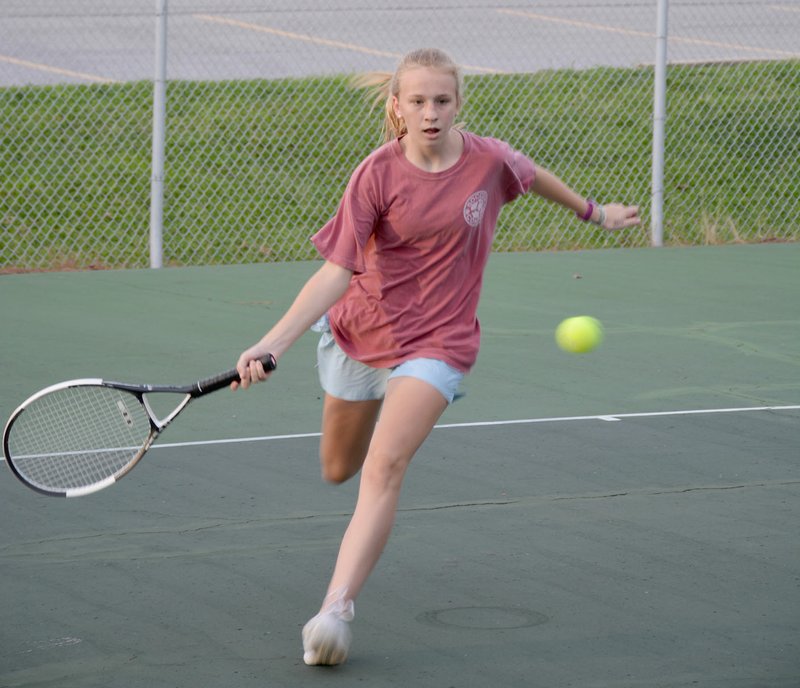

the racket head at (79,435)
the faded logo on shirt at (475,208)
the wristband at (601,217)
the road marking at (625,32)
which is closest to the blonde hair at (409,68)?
the faded logo on shirt at (475,208)

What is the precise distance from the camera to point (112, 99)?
14742 mm

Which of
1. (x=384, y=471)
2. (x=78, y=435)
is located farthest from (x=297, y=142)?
(x=384, y=471)

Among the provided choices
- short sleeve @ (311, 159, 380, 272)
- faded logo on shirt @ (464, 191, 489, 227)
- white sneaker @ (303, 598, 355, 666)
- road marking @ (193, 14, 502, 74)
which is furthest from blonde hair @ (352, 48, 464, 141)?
road marking @ (193, 14, 502, 74)

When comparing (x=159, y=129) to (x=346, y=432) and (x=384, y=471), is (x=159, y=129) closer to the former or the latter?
(x=346, y=432)

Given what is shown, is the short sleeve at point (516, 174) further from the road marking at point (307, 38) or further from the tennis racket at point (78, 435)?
the road marking at point (307, 38)

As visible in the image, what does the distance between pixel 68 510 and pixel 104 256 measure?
6.77 metres

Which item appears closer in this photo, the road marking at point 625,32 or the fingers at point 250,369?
the fingers at point 250,369

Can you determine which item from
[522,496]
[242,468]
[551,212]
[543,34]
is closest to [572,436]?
[522,496]

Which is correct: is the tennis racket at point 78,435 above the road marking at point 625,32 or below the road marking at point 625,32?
below

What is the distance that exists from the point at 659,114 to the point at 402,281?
28.7 feet

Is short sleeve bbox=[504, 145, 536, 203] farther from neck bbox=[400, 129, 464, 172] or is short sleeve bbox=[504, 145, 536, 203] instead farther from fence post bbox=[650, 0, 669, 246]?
fence post bbox=[650, 0, 669, 246]

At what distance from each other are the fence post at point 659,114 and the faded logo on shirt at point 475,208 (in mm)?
8613

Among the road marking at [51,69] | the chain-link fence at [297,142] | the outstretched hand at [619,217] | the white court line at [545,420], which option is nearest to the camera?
the outstretched hand at [619,217]

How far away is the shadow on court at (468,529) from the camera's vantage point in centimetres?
432
